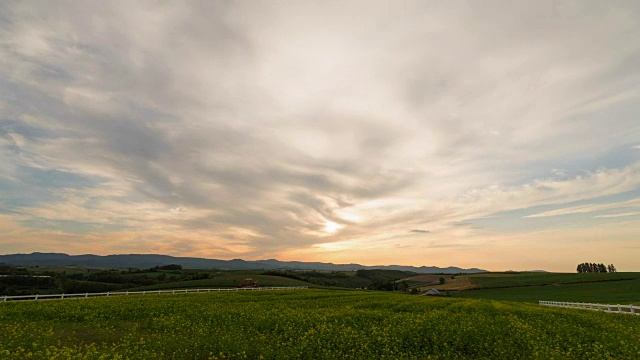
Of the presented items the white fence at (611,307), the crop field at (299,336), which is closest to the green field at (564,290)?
the white fence at (611,307)

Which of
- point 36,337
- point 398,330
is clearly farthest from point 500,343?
point 36,337

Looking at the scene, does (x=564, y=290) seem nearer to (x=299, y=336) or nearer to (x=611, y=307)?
(x=611, y=307)

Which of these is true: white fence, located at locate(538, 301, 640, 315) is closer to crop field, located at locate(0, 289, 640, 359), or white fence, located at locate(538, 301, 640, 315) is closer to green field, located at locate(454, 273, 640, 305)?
crop field, located at locate(0, 289, 640, 359)

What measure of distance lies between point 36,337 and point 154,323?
8.23 meters

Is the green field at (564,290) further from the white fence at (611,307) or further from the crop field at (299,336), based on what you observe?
the crop field at (299,336)

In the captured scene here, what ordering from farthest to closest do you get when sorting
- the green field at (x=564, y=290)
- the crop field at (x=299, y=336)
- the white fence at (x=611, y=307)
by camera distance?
the green field at (x=564, y=290), the white fence at (x=611, y=307), the crop field at (x=299, y=336)

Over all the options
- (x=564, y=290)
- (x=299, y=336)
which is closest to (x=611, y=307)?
(x=299, y=336)

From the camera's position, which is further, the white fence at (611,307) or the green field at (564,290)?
the green field at (564,290)

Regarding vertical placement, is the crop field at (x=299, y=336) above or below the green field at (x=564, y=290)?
above

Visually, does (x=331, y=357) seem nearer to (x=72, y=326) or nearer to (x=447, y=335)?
(x=447, y=335)

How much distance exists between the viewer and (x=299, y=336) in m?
24.6

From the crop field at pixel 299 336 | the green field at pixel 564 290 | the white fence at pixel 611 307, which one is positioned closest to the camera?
the crop field at pixel 299 336

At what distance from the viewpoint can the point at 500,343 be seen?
907 inches

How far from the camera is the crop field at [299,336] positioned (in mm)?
20312
